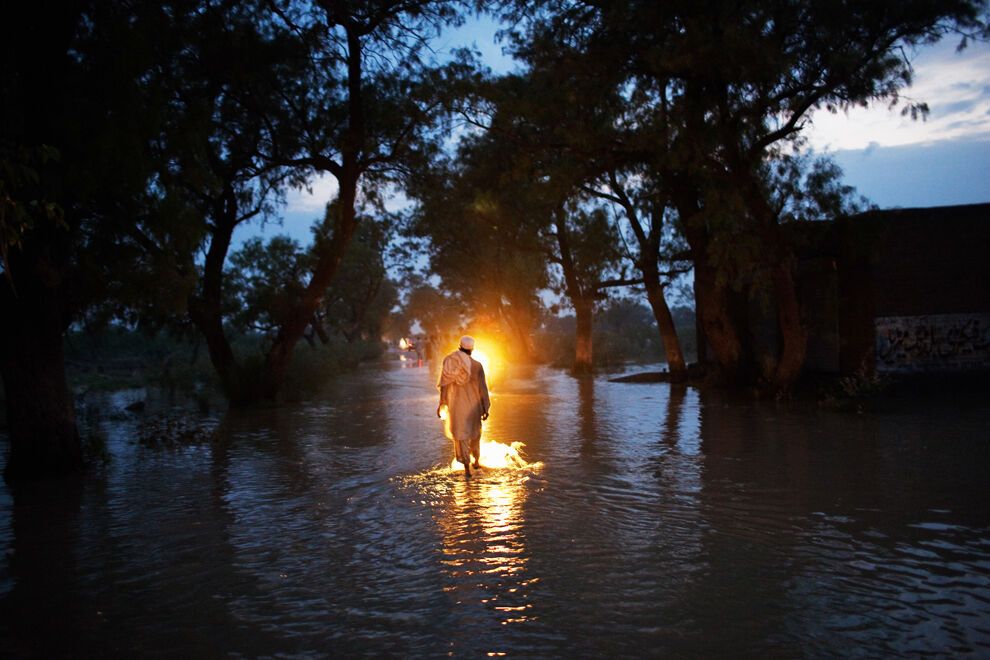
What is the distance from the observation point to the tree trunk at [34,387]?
11.5m

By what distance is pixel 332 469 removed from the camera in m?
11.8

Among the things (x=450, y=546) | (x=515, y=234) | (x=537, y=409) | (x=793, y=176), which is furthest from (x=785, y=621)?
(x=515, y=234)

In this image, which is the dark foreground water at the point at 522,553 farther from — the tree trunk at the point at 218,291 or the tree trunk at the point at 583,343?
the tree trunk at the point at 583,343

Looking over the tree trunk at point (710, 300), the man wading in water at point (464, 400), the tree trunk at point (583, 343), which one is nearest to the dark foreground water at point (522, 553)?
the man wading in water at point (464, 400)

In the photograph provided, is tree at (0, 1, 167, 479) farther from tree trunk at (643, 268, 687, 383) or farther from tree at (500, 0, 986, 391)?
tree trunk at (643, 268, 687, 383)

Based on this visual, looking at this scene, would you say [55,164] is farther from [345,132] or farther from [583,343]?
[583,343]

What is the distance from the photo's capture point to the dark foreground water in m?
5.09

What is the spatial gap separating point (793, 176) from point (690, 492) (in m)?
14.8

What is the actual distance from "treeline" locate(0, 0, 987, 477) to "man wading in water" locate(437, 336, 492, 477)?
5212mm

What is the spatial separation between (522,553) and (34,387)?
853cm

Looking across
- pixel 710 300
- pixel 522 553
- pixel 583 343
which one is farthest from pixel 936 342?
pixel 522 553

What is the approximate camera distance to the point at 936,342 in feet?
70.4

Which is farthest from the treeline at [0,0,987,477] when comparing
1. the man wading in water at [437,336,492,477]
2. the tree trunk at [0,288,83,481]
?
the man wading in water at [437,336,492,477]

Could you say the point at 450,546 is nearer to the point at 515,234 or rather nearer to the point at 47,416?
the point at 47,416
